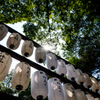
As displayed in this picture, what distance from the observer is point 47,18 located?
9.27 metres

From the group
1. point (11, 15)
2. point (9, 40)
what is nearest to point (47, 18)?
point (11, 15)

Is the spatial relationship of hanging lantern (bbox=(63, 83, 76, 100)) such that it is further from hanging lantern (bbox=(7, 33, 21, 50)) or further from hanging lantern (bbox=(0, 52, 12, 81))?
hanging lantern (bbox=(7, 33, 21, 50))

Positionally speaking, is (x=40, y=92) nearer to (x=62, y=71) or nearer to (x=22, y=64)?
(x=22, y=64)

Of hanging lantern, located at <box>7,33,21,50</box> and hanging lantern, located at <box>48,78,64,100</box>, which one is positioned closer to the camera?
hanging lantern, located at <box>48,78,64,100</box>

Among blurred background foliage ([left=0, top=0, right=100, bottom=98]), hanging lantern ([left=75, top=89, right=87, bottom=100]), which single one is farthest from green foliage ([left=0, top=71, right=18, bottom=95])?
hanging lantern ([left=75, top=89, right=87, bottom=100])

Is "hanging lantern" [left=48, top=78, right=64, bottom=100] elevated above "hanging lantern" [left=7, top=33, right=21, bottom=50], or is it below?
below

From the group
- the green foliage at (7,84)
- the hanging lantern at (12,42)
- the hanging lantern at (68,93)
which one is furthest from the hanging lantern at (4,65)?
the green foliage at (7,84)

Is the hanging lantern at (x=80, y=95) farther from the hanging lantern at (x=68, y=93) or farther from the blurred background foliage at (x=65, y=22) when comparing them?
the blurred background foliage at (x=65, y=22)

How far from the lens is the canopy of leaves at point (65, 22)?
865cm

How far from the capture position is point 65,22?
30.8ft

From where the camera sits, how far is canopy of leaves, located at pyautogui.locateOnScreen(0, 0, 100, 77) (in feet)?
28.4

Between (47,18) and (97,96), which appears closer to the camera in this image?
(97,96)

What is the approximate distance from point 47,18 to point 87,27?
4144 mm

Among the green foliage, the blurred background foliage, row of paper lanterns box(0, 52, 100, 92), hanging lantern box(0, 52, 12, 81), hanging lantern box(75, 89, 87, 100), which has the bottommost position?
hanging lantern box(75, 89, 87, 100)
